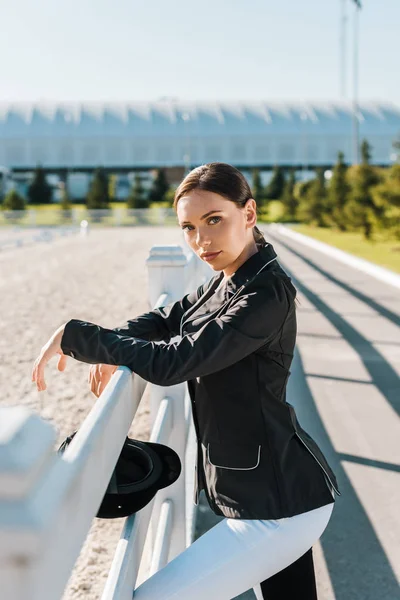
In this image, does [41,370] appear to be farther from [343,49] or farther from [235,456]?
[343,49]

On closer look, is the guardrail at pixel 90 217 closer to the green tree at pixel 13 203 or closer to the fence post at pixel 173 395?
the green tree at pixel 13 203

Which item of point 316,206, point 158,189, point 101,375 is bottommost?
point 158,189

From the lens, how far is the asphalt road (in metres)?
2.82

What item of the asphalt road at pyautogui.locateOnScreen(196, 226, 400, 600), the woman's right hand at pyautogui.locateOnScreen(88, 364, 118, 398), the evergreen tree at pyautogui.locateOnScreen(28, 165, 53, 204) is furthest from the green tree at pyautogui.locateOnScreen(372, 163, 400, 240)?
the evergreen tree at pyautogui.locateOnScreen(28, 165, 53, 204)

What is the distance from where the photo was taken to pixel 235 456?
1.71 meters

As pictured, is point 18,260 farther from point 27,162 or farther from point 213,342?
point 27,162

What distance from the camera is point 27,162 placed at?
72062 millimetres

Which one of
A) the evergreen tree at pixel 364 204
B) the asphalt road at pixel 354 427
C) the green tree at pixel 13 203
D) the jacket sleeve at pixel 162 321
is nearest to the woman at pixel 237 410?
the jacket sleeve at pixel 162 321

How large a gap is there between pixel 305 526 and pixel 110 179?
63.4 m

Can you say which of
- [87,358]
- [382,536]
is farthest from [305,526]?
[382,536]

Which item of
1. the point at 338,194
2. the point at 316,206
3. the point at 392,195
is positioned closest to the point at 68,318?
the point at 392,195

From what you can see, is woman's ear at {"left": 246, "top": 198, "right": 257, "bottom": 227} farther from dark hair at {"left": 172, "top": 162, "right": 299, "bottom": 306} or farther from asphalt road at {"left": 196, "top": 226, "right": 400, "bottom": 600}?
asphalt road at {"left": 196, "top": 226, "right": 400, "bottom": 600}

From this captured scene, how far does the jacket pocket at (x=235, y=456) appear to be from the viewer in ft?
5.53

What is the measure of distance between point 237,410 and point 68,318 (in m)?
8.01
